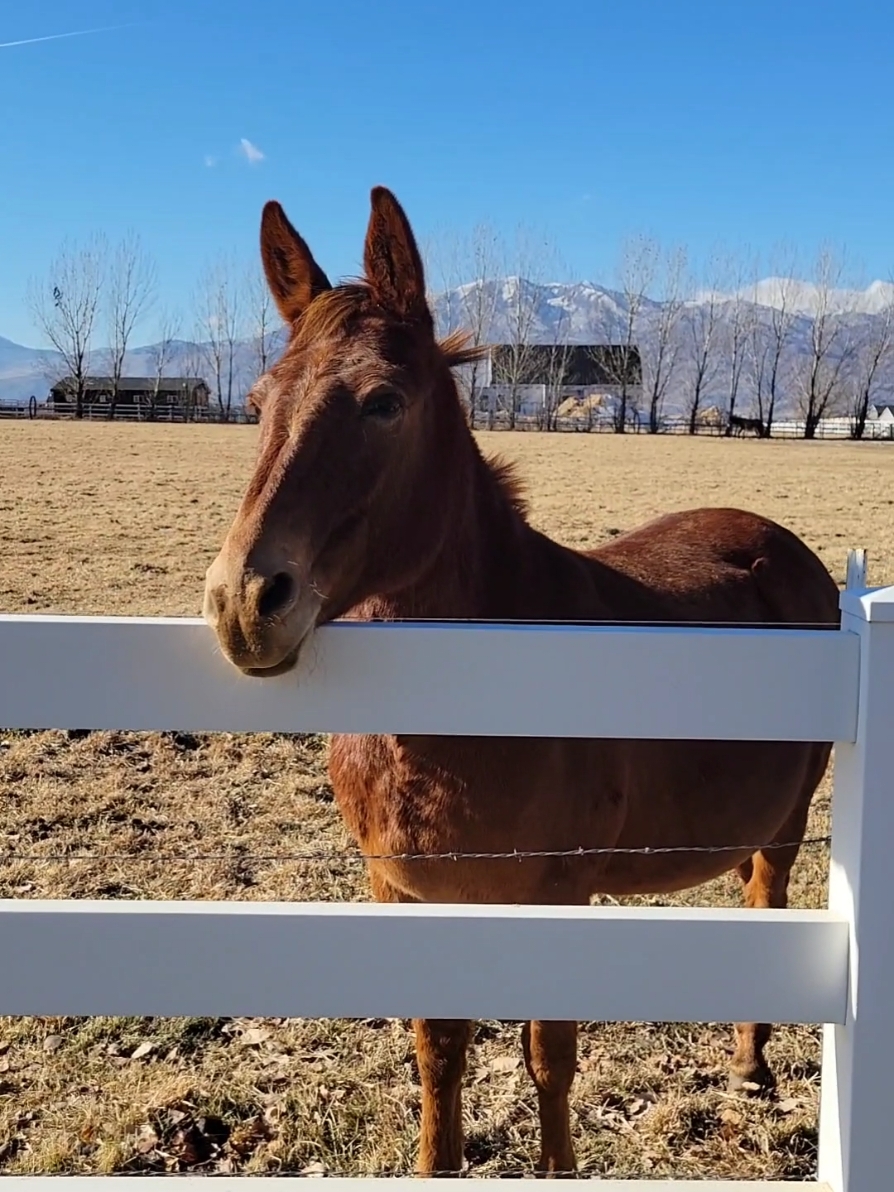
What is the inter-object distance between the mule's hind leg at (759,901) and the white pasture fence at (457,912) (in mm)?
1800

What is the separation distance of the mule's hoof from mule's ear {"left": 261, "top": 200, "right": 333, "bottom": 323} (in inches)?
117

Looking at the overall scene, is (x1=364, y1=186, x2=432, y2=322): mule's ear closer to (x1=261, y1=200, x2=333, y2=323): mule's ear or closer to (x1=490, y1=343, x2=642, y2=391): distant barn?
(x1=261, y1=200, x2=333, y2=323): mule's ear

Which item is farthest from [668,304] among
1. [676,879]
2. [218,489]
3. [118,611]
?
[676,879]

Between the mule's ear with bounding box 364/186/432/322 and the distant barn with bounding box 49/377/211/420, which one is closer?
the mule's ear with bounding box 364/186/432/322

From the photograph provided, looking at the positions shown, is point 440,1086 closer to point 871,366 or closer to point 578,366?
point 871,366

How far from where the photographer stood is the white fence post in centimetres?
173

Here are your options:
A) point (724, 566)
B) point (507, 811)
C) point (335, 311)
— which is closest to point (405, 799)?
point (507, 811)

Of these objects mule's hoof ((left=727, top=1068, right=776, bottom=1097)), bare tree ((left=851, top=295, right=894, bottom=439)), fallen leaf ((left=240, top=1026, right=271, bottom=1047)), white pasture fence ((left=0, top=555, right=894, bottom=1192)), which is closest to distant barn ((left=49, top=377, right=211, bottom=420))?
bare tree ((left=851, top=295, right=894, bottom=439))

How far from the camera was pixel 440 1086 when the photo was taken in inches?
117

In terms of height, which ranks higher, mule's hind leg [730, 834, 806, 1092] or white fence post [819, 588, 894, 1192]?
white fence post [819, 588, 894, 1192]

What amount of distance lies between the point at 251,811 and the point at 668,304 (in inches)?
2908

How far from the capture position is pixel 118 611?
388 inches

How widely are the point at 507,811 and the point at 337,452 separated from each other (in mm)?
1017

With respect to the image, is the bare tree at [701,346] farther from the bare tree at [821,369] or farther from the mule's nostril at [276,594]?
the mule's nostril at [276,594]
